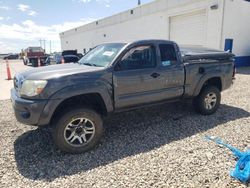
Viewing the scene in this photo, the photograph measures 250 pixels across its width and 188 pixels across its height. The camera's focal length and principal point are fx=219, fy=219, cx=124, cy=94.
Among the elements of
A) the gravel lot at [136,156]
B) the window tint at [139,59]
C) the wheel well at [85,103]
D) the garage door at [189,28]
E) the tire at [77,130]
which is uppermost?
the garage door at [189,28]

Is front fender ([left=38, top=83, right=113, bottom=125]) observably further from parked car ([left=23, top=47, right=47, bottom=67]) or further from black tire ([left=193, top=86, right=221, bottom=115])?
parked car ([left=23, top=47, right=47, bottom=67])

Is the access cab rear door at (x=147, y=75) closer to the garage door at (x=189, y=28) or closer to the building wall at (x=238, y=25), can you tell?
the building wall at (x=238, y=25)

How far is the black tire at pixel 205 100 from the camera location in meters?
5.21

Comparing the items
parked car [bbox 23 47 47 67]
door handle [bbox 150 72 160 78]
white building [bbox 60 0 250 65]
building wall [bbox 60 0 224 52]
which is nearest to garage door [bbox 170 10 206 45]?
white building [bbox 60 0 250 65]

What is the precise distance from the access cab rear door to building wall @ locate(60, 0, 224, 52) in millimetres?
4140

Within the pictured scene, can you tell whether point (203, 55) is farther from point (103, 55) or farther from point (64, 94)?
point (64, 94)

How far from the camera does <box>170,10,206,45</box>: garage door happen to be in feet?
49.0

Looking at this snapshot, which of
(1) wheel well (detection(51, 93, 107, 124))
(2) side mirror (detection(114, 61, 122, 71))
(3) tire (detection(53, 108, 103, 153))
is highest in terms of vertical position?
(2) side mirror (detection(114, 61, 122, 71))

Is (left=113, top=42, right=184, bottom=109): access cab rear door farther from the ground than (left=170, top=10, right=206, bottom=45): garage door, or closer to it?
closer to it

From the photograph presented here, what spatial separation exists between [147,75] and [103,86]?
0.96 m

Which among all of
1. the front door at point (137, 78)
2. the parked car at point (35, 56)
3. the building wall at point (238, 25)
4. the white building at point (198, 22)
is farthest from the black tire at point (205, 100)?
the parked car at point (35, 56)

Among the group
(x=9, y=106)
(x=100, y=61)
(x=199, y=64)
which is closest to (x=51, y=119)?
(x=100, y=61)

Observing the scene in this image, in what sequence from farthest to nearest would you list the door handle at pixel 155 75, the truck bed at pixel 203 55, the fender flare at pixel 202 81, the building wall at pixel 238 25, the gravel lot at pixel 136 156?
the building wall at pixel 238 25 → the fender flare at pixel 202 81 → the truck bed at pixel 203 55 → the door handle at pixel 155 75 → the gravel lot at pixel 136 156

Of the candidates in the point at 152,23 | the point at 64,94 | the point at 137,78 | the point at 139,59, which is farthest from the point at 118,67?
the point at 152,23
